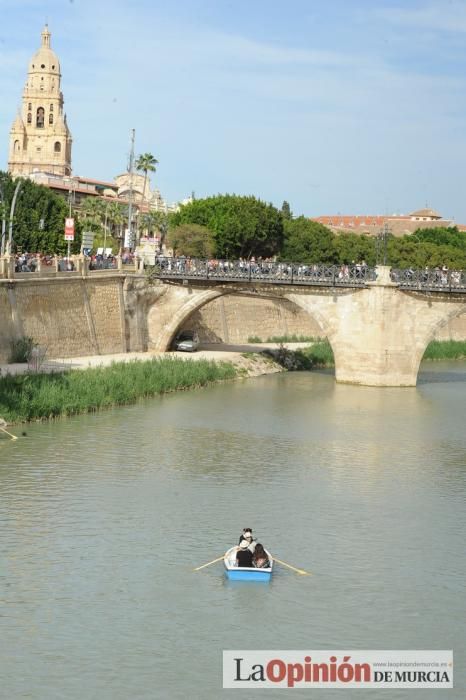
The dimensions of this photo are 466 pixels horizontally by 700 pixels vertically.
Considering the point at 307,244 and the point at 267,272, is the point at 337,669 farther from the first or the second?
the point at 307,244

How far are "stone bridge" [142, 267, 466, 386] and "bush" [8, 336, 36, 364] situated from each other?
12575 mm

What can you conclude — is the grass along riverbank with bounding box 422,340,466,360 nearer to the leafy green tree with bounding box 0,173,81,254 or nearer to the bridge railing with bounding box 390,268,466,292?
the bridge railing with bounding box 390,268,466,292

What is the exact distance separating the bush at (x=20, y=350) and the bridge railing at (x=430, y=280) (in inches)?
688

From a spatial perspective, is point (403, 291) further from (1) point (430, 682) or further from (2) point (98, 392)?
(1) point (430, 682)

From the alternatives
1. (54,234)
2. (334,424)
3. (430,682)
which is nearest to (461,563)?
(430,682)

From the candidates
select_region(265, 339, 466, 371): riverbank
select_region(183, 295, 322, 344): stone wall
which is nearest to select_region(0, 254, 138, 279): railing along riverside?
select_region(183, 295, 322, 344): stone wall

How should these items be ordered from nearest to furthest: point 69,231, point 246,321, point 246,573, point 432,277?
point 246,573
point 432,277
point 69,231
point 246,321

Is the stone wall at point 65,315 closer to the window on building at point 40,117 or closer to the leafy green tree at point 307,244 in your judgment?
the leafy green tree at point 307,244

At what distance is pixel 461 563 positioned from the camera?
26094mm

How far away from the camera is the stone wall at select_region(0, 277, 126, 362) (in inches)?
2008

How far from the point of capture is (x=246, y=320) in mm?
72938

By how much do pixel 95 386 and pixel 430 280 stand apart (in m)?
18.5

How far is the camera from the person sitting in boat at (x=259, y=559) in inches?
958

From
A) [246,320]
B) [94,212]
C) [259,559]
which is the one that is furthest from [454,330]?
[259,559]
